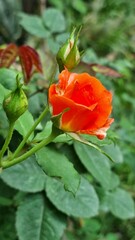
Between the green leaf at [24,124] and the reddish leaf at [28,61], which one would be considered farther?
the reddish leaf at [28,61]

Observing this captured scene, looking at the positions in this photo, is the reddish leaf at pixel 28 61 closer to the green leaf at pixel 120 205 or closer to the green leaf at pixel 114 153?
the green leaf at pixel 114 153

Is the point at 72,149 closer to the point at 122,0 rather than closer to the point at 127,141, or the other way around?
the point at 127,141

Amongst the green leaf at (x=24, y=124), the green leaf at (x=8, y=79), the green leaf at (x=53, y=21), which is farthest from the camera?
the green leaf at (x=53, y=21)

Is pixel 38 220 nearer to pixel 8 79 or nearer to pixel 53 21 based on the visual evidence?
pixel 8 79

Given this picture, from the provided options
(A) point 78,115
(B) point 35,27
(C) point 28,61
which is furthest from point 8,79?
(B) point 35,27

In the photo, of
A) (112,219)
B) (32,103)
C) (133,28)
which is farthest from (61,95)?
(133,28)

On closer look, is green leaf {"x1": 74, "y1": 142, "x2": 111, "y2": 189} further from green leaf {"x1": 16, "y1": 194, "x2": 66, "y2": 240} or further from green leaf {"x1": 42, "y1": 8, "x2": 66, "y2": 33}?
green leaf {"x1": 42, "y1": 8, "x2": 66, "y2": 33}

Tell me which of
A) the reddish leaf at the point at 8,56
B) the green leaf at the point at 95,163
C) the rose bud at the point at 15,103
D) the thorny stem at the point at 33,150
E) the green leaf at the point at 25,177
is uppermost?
the rose bud at the point at 15,103

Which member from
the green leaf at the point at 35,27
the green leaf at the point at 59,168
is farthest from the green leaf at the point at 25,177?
the green leaf at the point at 35,27
